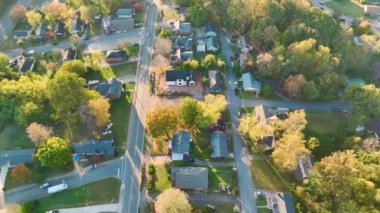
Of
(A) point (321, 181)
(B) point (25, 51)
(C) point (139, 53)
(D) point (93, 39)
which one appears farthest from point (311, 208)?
(B) point (25, 51)

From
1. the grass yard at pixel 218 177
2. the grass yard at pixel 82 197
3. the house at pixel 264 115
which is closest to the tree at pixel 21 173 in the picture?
the grass yard at pixel 82 197

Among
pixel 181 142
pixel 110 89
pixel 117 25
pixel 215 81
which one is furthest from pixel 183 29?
pixel 181 142

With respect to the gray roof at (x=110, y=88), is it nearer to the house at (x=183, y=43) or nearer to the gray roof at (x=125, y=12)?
the house at (x=183, y=43)

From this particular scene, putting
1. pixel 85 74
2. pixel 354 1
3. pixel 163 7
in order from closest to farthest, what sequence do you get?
pixel 85 74 → pixel 163 7 → pixel 354 1

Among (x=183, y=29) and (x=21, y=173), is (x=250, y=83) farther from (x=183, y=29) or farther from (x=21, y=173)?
(x=21, y=173)

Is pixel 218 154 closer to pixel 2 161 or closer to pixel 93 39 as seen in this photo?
pixel 2 161

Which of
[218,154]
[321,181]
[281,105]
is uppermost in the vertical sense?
[281,105]

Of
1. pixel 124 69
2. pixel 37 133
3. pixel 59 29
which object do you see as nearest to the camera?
pixel 37 133

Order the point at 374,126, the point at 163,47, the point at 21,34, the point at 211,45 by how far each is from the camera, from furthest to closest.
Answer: the point at 21,34 < the point at 211,45 < the point at 163,47 < the point at 374,126
